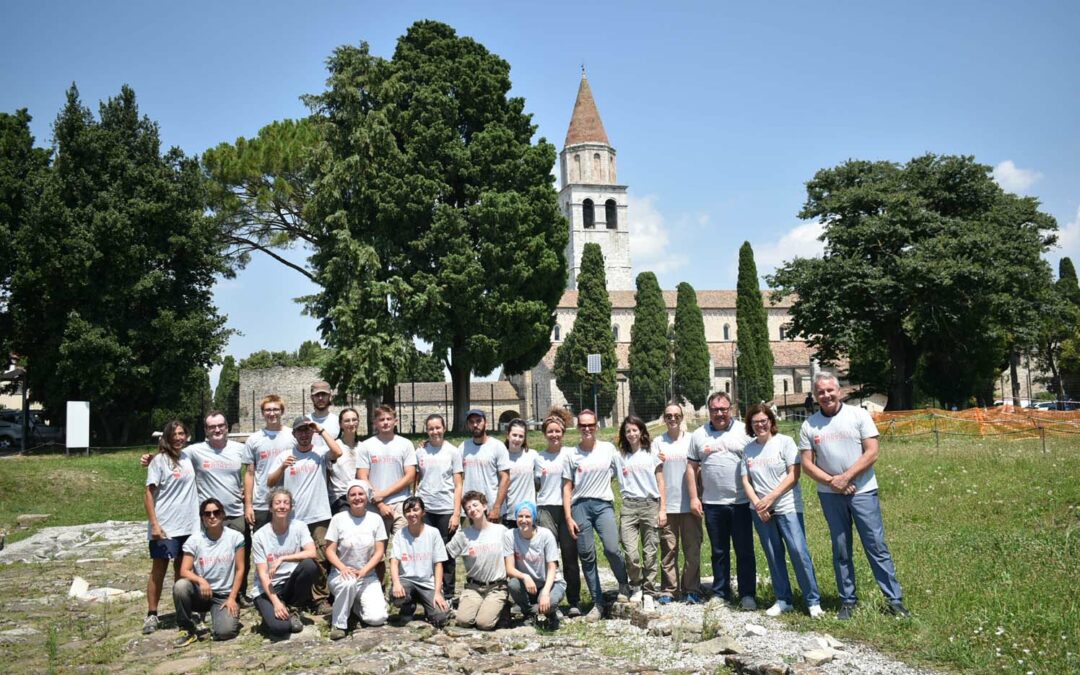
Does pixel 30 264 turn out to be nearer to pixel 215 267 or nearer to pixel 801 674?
pixel 215 267

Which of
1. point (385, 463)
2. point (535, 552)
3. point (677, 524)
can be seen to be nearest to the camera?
point (535, 552)

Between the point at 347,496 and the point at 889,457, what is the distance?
1213cm

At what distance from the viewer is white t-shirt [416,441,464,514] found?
7.70 meters

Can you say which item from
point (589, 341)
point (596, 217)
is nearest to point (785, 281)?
point (589, 341)

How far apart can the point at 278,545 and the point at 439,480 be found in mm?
1490

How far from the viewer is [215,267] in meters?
27.2

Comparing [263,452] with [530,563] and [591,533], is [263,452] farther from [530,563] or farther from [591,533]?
[591,533]

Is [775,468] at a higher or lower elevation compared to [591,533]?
higher

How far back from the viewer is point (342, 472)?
7.75 meters

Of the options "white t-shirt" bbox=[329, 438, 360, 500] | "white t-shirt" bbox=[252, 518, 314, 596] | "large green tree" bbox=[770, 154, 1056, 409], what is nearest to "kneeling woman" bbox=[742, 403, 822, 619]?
"white t-shirt" bbox=[329, 438, 360, 500]

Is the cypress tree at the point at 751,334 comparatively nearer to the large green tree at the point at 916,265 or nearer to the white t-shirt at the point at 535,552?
the large green tree at the point at 916,265

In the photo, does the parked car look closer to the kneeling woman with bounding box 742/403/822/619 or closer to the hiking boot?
the hiking boot

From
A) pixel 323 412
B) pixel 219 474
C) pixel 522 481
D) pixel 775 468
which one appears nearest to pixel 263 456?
pixel 219 474

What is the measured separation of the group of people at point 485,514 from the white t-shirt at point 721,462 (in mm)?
12
